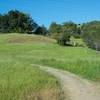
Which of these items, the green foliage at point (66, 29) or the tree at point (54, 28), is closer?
the green foliage at point (66, 29)

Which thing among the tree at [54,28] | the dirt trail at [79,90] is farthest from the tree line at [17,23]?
the dirt trail at [79,90]

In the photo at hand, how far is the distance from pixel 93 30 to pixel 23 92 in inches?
2456

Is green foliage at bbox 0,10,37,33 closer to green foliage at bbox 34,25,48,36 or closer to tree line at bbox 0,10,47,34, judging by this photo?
tree line at bbox 0,10,47,34

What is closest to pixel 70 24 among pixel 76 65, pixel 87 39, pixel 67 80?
pixel 87 39

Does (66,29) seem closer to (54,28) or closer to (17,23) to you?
(54,28)

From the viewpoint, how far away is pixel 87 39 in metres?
81.2

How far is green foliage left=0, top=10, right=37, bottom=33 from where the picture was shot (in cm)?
12912

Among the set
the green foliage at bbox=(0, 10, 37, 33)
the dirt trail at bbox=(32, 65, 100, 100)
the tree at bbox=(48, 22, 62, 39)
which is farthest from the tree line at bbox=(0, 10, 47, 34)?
the dirt trail at bbox=(32, 65, 100, 100)

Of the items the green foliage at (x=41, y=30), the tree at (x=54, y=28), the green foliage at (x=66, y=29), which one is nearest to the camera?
the green foliage at (x=66, y=29)

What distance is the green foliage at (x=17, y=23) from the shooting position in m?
129

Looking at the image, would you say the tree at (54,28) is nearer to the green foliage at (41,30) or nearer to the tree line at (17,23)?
the green foliage at (41,30)

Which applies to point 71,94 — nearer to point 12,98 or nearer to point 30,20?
point 12,98

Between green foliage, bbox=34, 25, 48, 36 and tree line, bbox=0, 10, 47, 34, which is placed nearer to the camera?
tree line, bbox=0, 10, 47, 34

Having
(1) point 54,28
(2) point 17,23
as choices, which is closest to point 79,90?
(1) point 54,28
